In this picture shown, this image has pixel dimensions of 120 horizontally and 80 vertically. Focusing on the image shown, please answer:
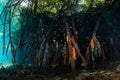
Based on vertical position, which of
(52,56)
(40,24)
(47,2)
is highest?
(47,2)

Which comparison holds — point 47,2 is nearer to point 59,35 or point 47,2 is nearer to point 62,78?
point 59,35

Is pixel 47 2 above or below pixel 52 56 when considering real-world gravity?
above

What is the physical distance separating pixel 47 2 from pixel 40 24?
1.24 metres

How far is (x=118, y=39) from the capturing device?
889 centimetres

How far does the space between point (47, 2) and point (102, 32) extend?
2422 millimetres

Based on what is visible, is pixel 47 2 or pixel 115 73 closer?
pixel 115 73

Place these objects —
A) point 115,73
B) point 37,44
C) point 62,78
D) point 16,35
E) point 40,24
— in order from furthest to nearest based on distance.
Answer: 1. point 16,35
2. point 40,24
3. point 37,44
4. point 62,78
5. point 115,73


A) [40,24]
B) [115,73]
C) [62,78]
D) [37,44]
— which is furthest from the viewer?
[40,24]

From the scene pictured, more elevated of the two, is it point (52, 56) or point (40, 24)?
point (40, 24)

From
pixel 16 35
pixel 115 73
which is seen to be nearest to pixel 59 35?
pixel 115 73

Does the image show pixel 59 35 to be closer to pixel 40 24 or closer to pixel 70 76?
pixel 40 24

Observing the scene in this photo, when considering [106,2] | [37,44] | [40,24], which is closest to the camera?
[106,2]

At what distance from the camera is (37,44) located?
9.59 metres

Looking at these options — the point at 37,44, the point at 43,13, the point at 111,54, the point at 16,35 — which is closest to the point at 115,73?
the point at 111,54
